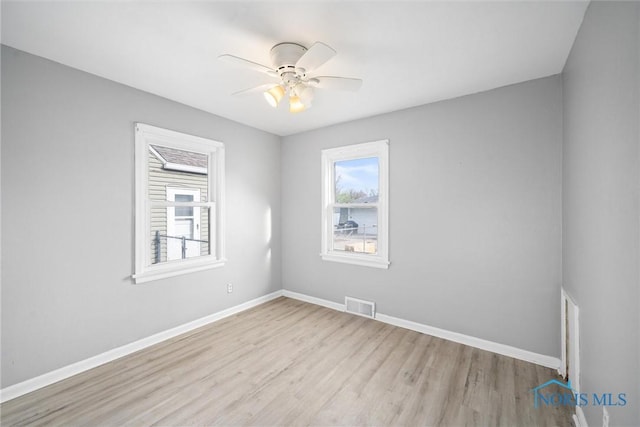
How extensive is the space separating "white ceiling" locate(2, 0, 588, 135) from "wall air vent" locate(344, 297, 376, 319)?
2.64 m

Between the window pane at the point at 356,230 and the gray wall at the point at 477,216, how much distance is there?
29 centimetres

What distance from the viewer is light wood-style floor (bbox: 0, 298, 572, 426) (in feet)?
6.12

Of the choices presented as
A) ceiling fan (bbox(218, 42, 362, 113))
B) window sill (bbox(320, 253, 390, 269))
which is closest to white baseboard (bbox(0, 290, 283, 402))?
window sill (bbox(320, 253, 390, 269))

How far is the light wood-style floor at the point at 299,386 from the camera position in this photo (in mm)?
1866

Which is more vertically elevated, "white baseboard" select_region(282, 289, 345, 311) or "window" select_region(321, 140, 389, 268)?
"window" select_region(321, 140, 389, 268)

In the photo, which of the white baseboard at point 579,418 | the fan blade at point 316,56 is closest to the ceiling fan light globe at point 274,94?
the fan blade at point 316,56

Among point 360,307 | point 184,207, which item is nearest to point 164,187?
point 184,207

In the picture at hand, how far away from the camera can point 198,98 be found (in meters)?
3.00

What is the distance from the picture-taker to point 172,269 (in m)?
3.04

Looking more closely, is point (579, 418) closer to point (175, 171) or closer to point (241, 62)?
point (241, 62)

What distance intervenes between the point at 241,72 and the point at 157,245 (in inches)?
84.4

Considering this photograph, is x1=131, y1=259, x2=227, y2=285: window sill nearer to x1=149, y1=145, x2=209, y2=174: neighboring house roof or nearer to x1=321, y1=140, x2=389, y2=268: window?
x1=149, y1=145, x2=209, y2=174: neighboring house roof

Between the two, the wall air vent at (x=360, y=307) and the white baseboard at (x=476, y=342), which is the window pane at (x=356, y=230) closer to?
the wall air vent at (x=360, y=307)

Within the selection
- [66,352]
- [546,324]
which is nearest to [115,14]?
[66,352]
